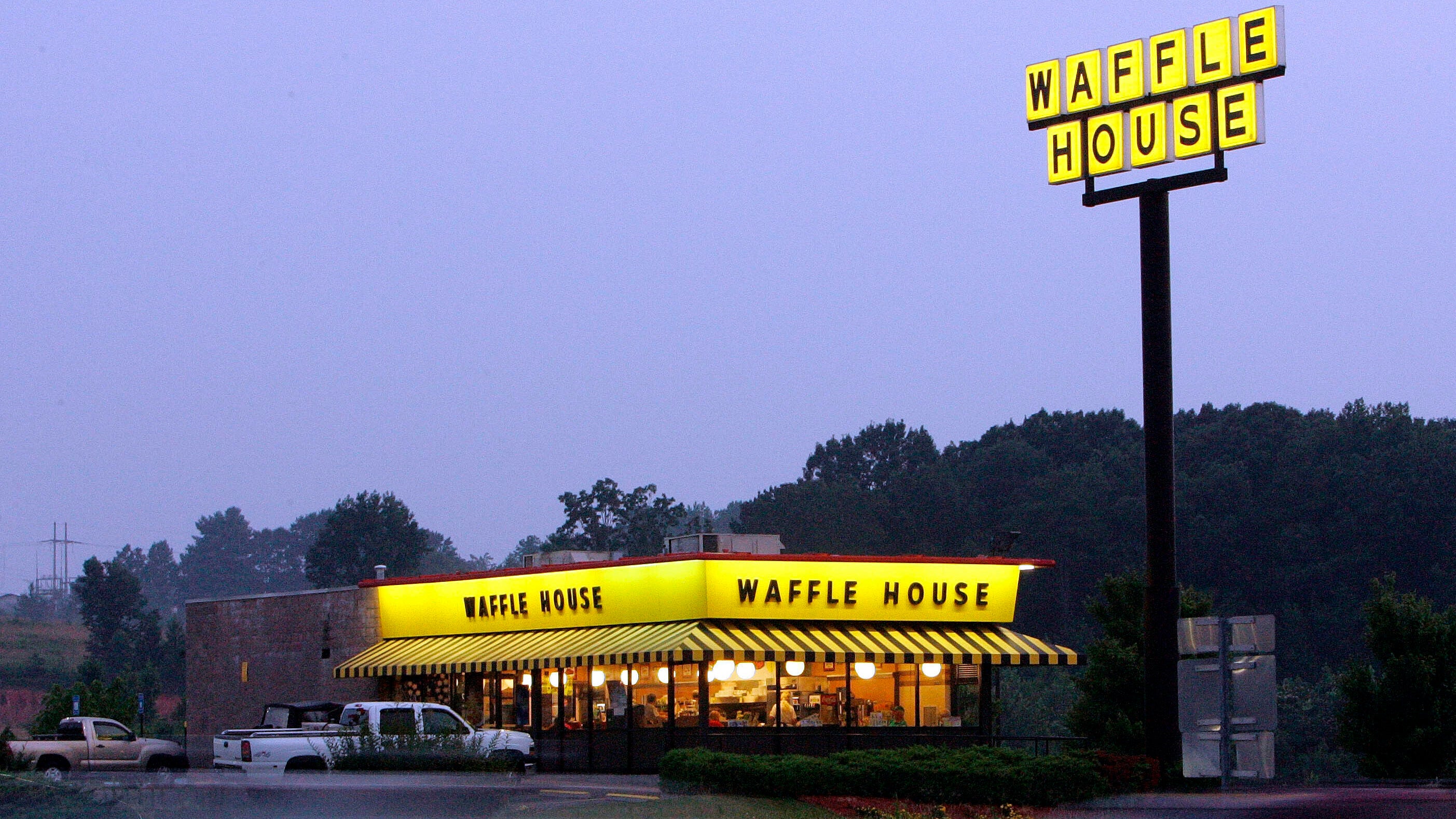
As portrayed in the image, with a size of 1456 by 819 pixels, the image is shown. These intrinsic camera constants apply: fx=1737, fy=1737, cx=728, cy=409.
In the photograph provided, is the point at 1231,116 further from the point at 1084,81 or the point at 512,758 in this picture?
the point at 512,758

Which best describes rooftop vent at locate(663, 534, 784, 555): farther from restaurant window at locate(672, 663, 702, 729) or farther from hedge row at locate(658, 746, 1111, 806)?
hedge row at locate(658, 746, 1111, 806)

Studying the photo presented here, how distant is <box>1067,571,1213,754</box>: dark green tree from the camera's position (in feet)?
110

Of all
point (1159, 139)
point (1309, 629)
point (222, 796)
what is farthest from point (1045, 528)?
point (222, 796)

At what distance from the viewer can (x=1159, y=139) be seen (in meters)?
27.9

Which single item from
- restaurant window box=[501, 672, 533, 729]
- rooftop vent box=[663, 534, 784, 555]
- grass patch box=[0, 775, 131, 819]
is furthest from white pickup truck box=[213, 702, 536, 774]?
grass patch box=[0, 775, 131, 819]

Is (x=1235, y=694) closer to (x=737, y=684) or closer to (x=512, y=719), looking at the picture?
(x=737, y=684)

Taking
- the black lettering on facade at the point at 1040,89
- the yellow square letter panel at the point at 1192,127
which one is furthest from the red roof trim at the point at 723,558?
the yellow square letter panel at the point at 1192,127

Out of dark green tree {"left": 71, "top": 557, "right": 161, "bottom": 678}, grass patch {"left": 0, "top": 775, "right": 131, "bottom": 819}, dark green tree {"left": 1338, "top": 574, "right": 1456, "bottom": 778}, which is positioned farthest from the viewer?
dark green tree {"left": 71, "top": 557, "right": 161, "bottom": 678}

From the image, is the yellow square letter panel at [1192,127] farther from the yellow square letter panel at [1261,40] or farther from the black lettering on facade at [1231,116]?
the yellow square letter panel at [1261,40]

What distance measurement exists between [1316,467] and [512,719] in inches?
2694

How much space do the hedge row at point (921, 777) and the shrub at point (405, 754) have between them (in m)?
4.98

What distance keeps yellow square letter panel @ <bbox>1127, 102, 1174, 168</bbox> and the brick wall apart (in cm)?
→ 2046

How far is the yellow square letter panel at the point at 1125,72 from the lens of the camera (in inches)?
1111

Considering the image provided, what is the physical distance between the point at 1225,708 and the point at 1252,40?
56.1 feet
